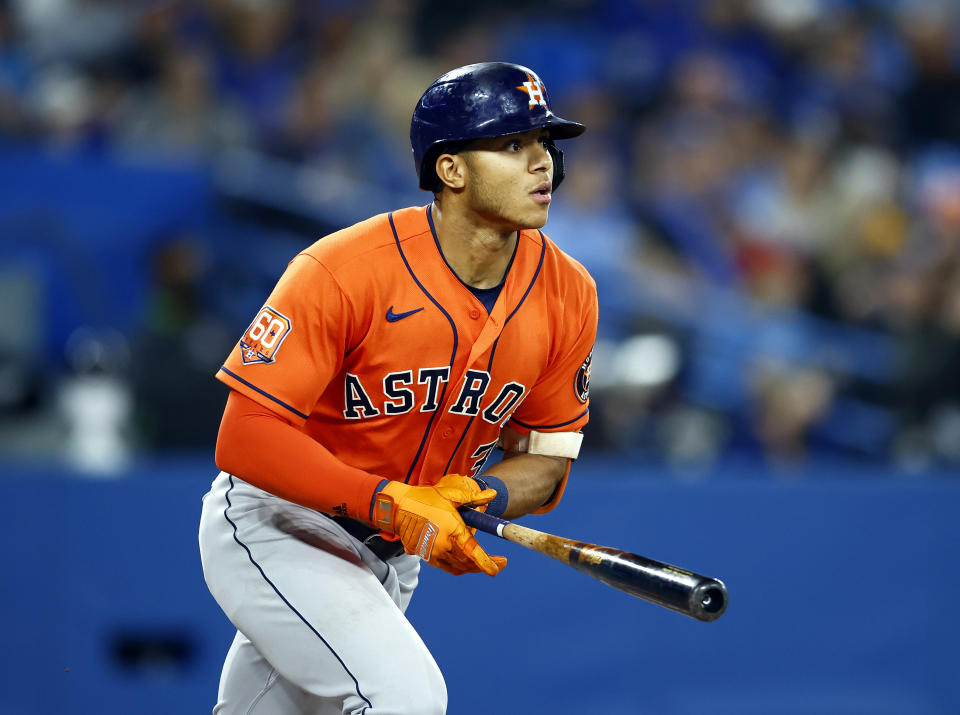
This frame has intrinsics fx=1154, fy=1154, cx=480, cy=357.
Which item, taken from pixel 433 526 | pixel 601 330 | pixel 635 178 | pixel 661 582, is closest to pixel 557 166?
pixel 433 526

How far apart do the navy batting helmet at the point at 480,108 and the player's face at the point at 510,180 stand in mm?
62

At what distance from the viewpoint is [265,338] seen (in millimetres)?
2730

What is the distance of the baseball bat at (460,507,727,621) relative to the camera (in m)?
2.41

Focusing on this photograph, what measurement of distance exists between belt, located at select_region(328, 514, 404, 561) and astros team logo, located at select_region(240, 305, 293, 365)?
52 centimetres

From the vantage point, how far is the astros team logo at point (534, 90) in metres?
2.79

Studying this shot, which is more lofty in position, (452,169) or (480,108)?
(480,108)

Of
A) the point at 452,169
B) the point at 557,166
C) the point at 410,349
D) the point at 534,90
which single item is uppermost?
the point at 534,90

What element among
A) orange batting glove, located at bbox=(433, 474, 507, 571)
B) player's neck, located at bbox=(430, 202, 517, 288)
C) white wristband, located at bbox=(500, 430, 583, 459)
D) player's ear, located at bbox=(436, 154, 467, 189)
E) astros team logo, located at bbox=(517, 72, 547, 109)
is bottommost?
orange batting glove, located at bbox=(433, 474, 507, 571)

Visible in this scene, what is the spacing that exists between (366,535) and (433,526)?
47 cm

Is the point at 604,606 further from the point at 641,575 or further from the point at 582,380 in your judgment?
the point at 641,575

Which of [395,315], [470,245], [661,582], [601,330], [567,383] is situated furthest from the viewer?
[601,330]

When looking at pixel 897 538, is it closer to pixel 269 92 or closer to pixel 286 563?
pixel 286 563

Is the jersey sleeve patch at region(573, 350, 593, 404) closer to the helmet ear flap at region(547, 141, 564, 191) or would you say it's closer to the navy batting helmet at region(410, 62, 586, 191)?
the helmet ear flap at region(547, 141, 564, 191)

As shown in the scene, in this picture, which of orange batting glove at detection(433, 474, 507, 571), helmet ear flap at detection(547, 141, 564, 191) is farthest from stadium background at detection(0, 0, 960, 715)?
helmet ear flap at detection(547, 141, 564, 191)
